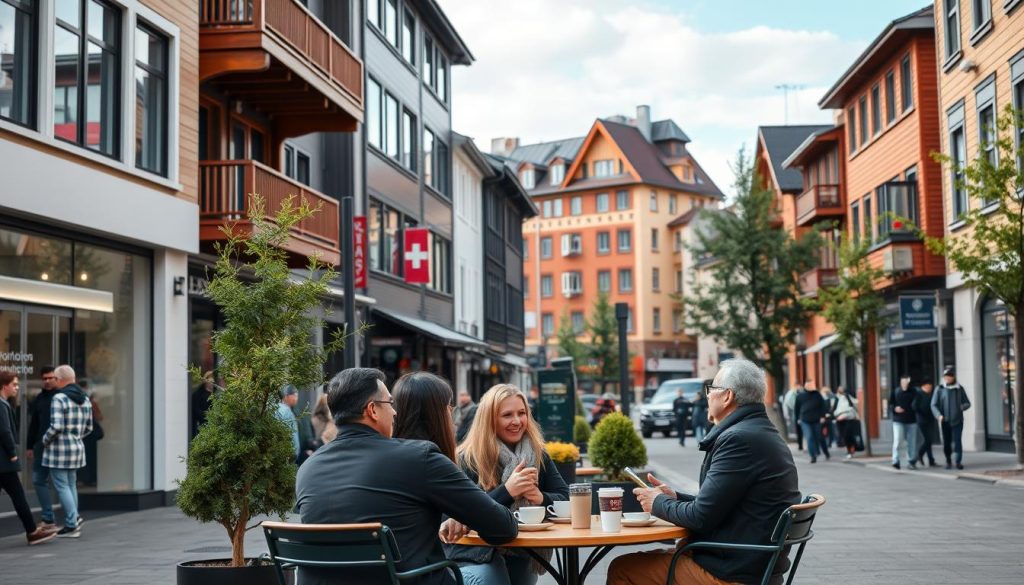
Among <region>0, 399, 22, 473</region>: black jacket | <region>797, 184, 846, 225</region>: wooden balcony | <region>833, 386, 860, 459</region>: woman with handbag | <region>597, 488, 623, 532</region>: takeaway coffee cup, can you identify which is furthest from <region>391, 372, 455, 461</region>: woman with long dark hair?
<region>797, 184, 846, 225</region>: wooden balcony

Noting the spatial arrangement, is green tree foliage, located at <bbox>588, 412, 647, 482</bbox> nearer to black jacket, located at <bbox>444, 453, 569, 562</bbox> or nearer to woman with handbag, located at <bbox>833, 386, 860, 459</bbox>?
black jacket, located at <bbox>444, 453, 569, 562</bbox>

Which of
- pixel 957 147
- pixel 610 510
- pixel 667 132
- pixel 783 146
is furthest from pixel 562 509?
pixel 667 132

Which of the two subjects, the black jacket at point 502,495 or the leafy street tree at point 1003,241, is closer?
the black jacket at point 502,495

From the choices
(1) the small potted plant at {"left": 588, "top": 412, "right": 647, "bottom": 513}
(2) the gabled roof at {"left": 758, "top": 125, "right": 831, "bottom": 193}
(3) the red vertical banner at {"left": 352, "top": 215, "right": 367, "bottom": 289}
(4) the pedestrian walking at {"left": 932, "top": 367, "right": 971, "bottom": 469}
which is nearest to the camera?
(1) the small potted plant at {"left": 588, "top": 412, "right": 647, "bottom": 513}

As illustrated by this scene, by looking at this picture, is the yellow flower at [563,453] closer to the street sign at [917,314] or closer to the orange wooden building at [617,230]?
the street sign at [917,314]

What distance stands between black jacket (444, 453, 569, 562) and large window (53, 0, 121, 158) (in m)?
10.6

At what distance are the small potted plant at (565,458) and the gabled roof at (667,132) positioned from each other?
9160 cm

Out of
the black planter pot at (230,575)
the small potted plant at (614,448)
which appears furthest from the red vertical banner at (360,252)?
the black planter pot at (230,575)

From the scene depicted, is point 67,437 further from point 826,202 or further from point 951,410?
point 826,202

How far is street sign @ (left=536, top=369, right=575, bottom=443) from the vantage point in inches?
1160

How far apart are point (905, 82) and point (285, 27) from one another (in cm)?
1975

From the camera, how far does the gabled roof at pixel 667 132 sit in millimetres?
104438

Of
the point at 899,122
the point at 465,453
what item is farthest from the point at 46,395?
the point at 899,122

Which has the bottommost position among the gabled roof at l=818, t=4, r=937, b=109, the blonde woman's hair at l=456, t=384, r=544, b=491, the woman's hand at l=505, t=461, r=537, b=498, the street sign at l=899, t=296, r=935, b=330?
the woman's hand at l=505, t=461, r=537, b=498
